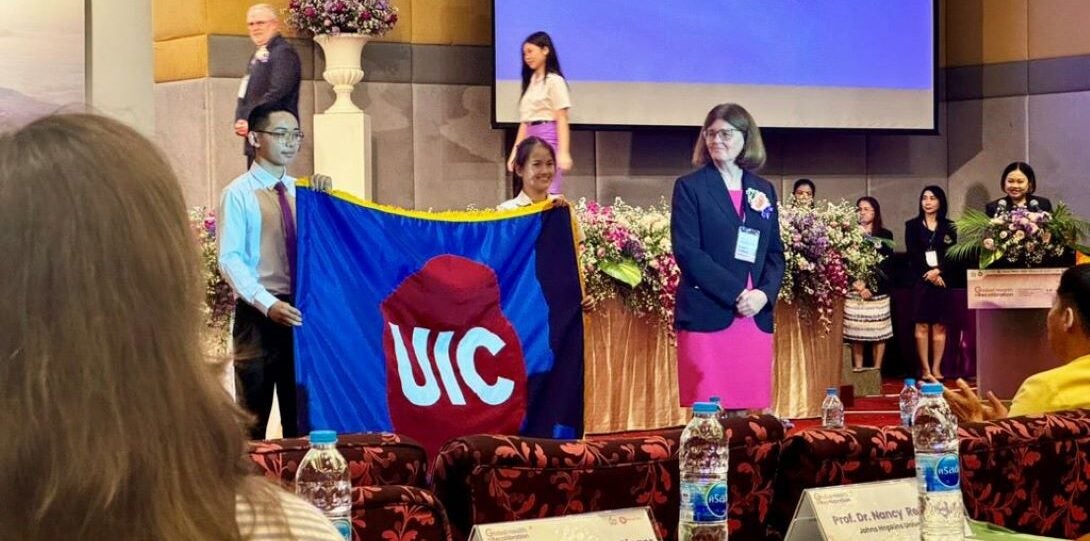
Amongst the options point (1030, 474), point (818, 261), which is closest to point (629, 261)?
point (818, 261)

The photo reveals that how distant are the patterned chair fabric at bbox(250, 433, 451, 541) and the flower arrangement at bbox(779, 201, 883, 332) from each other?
5147 mm

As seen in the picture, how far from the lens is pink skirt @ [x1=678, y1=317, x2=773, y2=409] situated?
5000mm

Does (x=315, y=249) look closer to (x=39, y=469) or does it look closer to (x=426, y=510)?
Answer: (x=426, y=510)

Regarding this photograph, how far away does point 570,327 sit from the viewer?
5.00 m

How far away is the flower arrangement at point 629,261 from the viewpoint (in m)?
6.57

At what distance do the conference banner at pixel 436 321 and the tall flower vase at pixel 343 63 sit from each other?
13.5ft

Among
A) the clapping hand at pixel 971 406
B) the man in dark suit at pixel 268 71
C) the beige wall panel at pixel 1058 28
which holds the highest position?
the beige wall panel at pixel 1058 28

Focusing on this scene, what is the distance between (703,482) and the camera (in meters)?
1.90

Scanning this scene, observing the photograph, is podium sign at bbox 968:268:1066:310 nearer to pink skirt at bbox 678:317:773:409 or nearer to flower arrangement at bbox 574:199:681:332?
flower arrangement at bbox 574:199:681:332

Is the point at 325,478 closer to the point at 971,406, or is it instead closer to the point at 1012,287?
the point at 971,406

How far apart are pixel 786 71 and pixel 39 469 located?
9778mm

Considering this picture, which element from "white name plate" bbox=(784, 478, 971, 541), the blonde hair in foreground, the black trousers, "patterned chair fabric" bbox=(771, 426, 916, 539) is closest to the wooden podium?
the black trousers

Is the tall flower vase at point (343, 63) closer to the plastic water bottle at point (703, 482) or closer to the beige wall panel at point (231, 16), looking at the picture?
the beige wall panel at point (231, 16)

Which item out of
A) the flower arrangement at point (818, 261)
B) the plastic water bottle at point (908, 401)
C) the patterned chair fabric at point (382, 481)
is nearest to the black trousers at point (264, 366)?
the plastic water bottle at point (908, 401)
